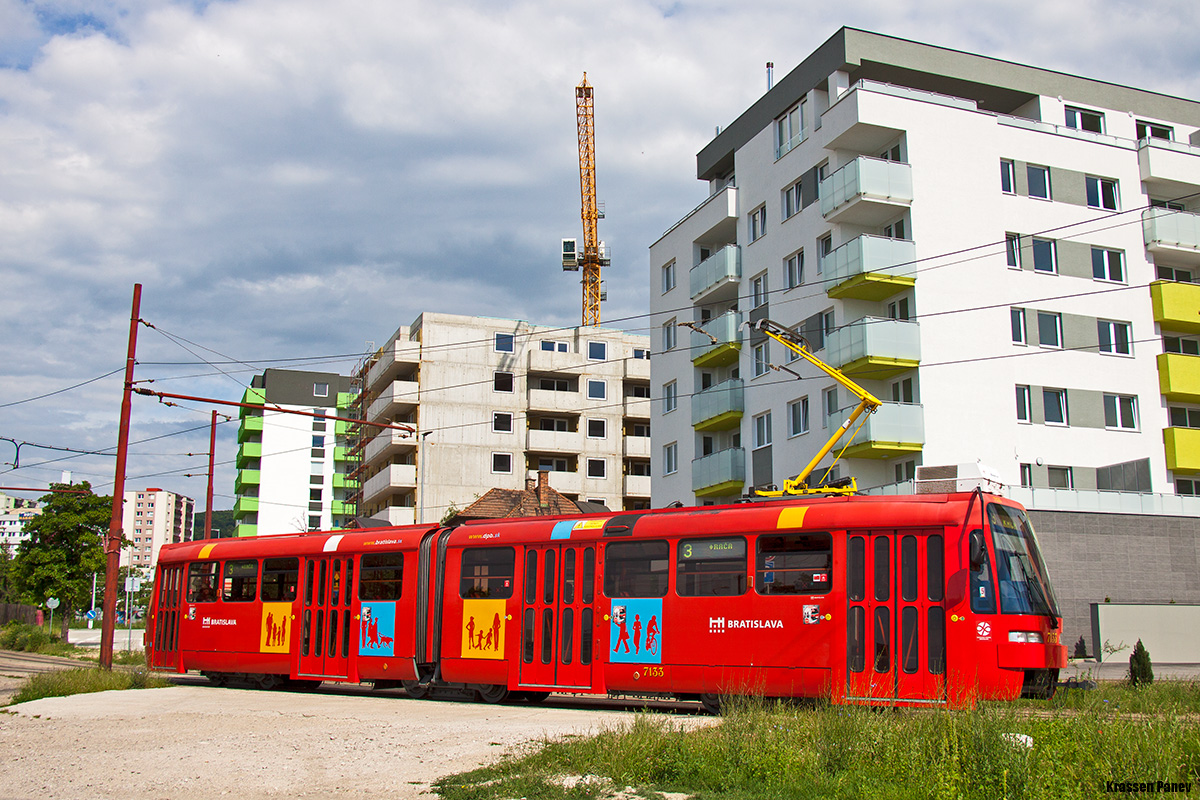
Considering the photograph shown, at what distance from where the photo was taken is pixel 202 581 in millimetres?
23828

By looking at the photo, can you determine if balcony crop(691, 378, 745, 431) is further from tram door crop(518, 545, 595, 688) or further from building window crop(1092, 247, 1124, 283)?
tram door crop(518, 545, 595, 688)

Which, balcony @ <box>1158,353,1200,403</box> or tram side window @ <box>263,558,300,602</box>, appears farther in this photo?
balcony @ <box>1158,353,1200,403</box>

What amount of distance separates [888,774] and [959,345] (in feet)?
85.8

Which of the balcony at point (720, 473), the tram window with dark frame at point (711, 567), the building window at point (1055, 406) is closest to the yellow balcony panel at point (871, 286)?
the building window at point (1055, 406)

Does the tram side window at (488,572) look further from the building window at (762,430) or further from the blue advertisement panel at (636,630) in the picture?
the building window at (762,430)

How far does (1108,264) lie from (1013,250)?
406 cm

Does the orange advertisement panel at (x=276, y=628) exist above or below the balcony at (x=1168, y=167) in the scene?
below

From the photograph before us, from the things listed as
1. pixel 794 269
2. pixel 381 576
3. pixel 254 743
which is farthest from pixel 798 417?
pixel 254 743

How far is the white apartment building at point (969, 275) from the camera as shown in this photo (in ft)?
108

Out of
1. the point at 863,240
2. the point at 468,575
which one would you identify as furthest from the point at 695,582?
the point at 863,240

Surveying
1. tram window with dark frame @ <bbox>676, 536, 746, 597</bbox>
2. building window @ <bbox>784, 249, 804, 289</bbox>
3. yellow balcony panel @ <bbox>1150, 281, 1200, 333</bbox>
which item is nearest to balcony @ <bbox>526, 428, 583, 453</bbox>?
building window @ <bbox>784, 249, 804, 289</bbox>

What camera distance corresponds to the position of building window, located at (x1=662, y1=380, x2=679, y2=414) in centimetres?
4569

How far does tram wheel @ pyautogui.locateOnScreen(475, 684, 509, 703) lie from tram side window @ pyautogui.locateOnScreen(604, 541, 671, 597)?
291cm

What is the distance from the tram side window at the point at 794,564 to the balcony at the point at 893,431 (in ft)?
53.6
